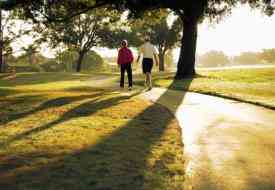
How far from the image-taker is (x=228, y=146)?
7.84m

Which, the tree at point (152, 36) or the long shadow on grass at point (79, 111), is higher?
the tree at point (152, 36)

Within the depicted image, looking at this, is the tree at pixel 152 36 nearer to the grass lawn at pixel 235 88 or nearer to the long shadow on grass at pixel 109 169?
the grass lawn at pixel 235 88

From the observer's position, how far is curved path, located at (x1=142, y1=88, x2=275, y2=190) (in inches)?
230

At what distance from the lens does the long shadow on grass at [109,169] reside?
543cm

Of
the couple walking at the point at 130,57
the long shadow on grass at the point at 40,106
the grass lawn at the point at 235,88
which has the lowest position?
the grass lawn at the point at 235,88

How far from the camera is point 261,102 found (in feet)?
47.6

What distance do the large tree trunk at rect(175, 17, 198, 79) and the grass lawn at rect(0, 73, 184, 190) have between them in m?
19.4

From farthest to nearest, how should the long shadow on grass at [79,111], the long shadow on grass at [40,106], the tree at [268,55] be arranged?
the tree at [268,55], the long shadow on grass at [40,106], the long shadow on grass at [79,111]

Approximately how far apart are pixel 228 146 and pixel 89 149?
94.0 inches

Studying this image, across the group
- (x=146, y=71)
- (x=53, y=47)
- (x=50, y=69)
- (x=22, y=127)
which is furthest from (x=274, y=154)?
(x=50, y=69)

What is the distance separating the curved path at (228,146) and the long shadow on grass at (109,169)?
20.3 inches

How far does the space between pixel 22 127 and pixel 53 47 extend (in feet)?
203

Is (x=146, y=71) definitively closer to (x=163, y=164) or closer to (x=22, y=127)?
(x=22, y=127)

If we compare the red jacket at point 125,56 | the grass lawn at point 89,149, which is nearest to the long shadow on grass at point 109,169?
the grass lawn at point 89,149
